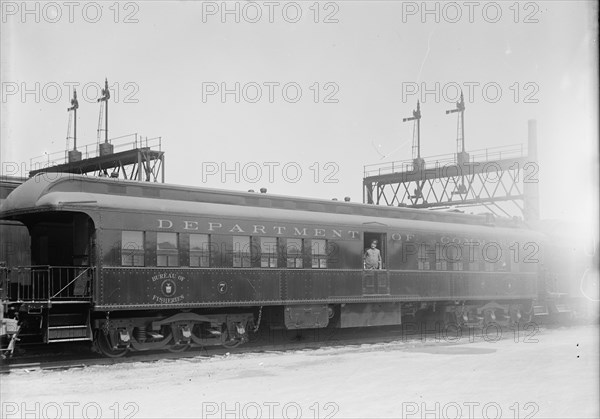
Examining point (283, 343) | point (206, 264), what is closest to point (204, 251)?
point (206, 264)

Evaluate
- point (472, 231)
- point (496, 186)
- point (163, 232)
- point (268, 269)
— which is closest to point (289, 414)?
point (163, 232)

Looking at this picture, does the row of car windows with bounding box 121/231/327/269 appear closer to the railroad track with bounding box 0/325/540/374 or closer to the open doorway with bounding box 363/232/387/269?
the open doorway with bounding box 363/232/387/269

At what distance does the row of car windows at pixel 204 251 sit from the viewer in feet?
55.7

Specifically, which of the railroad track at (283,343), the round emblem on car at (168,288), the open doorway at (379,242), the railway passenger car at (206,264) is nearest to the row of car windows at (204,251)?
the railway passenger car at (206,264)

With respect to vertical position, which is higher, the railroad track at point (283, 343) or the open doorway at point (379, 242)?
the open doorway at point (379, 242)

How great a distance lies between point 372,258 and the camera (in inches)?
880

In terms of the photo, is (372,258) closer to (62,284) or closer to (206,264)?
(206,264)

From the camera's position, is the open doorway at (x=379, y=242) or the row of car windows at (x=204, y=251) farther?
the open doorway at (x=379, y=242)

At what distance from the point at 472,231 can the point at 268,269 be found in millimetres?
9250

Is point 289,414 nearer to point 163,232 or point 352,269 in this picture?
point 163,232

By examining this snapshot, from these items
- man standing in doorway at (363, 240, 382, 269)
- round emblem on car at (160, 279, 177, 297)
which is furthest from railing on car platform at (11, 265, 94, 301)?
man standing in doorway at (363, 240, 382, 269)

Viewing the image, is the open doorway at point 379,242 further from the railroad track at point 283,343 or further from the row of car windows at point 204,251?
the railroad track at point 283,343

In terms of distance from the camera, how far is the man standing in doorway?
22.3 m

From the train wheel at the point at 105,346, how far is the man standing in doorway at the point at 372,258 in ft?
25.9
